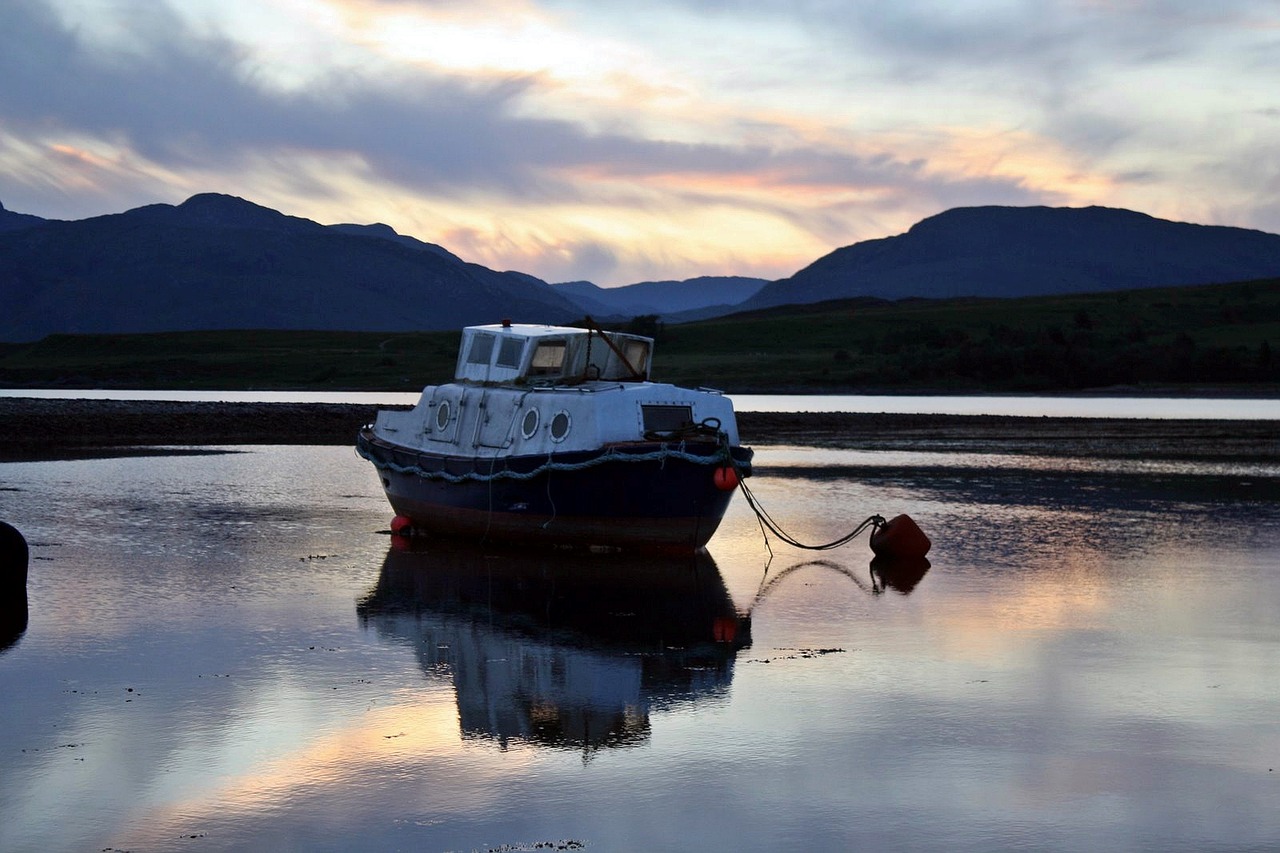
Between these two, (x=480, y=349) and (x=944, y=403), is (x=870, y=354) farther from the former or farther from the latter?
(x=480, y=349)

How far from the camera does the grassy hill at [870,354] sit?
11525 centimetres

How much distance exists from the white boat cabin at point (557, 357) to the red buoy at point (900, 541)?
5833mm

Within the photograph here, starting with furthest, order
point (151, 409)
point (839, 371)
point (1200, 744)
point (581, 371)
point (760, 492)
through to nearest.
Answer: point (839, 371), point (151, 409), point (760, 492), point (581, 371), point (1200, 744)

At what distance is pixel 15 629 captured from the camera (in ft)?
59.9

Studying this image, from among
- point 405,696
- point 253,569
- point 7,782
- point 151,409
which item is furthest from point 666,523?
point 151,409

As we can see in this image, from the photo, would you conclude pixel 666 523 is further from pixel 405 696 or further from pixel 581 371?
pixel 405 696

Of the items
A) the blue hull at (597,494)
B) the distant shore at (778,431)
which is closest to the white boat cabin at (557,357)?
the blue hull at (597,494)

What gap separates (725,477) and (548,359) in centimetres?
490

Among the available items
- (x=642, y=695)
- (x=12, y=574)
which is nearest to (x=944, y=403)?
(x=12, y=574)

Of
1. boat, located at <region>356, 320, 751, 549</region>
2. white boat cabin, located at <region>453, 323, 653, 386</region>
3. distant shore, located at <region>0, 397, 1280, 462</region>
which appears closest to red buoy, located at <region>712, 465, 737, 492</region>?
boat, located at <region>356, 320, 751, 549</region>

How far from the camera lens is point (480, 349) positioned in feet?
94.2

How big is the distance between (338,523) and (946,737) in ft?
63.9

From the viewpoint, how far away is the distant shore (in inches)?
2114

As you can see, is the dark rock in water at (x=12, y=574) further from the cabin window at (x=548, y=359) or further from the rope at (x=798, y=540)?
the rope at (x=798, y=540)
